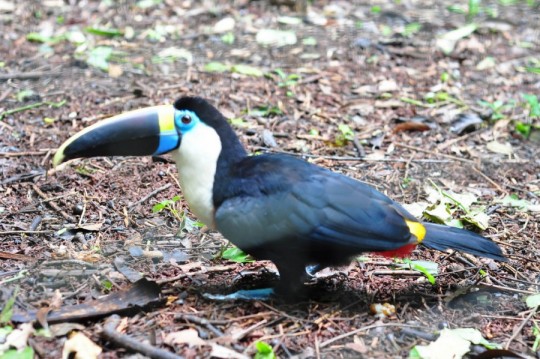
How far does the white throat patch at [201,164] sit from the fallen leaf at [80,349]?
84 centimetres

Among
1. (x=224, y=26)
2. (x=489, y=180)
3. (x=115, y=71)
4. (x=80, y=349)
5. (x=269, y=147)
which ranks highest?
(x=224, y=26)

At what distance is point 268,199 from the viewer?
348cm

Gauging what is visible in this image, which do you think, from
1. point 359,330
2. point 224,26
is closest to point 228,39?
point 224,26

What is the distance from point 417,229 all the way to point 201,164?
1.10m

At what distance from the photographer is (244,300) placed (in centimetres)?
360

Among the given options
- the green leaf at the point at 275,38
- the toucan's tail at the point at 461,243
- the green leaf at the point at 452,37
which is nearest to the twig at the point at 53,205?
the toucan's tail at the point at 461,243

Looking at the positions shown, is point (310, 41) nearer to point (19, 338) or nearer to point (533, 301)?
point (533, 301)

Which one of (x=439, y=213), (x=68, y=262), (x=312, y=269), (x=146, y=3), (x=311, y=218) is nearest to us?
(x=311, y=218)

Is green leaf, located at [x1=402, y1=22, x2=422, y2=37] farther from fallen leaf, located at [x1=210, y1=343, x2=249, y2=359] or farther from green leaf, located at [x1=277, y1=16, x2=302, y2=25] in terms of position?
fallen leaf, located at [x1=210, y1=343, x2=249, y2=359]

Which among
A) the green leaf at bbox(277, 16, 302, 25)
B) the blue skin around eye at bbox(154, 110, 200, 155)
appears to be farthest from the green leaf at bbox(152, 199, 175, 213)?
the green leaf at bbox(277, 16, 302, 25)

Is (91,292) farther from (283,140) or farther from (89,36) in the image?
(89,36)

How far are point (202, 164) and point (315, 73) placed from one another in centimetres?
308

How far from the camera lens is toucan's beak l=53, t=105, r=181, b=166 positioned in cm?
354

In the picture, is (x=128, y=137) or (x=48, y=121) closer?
(x=128, y=137)
